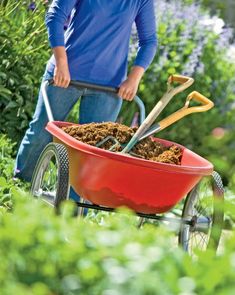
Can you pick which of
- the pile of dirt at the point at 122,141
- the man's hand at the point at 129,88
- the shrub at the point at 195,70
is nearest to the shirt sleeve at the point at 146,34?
the man's hand at the point at 129,88

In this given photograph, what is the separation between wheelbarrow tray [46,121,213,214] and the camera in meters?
3.73

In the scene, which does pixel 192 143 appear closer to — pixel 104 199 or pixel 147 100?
pixel 147 100

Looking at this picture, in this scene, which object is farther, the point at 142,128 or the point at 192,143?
the point at 192,143

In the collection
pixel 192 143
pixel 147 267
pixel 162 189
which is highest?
pixel 147 267

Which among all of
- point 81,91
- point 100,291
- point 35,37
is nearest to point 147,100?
point 35,37

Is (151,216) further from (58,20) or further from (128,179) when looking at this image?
(58,20)

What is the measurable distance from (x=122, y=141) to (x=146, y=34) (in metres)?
0.81

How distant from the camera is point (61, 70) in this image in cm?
445

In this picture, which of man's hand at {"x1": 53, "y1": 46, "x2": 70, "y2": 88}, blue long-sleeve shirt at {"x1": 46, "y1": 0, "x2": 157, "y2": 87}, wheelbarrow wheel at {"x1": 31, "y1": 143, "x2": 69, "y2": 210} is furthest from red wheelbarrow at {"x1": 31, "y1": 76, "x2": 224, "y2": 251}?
blue long-sleeve shirt at {"x1": 46, "y1": 0, "x2": 157, "y2": 87}

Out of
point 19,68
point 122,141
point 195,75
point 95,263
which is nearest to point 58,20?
point 122,141

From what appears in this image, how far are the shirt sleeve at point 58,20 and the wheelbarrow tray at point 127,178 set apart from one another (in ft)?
1.88

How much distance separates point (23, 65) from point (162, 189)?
2.78 metres

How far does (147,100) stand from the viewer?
25.1 ft

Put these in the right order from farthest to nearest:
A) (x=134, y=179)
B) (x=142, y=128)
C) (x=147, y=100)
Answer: (x=147, y=100) → (x=142, y=128) → (x=134, y=179)
